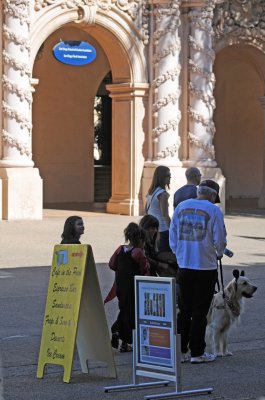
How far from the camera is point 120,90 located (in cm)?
2970

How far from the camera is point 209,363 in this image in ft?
36.0

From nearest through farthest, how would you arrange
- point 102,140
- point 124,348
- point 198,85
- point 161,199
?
point 124,348 → point 161,199 → point 198,85 → point 102,140

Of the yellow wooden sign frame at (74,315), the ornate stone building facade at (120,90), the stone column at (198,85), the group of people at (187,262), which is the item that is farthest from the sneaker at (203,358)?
the stone column at (198,85)

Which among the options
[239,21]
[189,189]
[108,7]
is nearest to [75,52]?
[108,7]

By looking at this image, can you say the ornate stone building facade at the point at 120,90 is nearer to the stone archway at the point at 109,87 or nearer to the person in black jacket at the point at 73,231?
the stone archway at the point at 109,87

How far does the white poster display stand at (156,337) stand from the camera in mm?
9297

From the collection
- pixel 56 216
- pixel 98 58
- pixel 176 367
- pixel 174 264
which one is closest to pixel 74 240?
pixel 174 264

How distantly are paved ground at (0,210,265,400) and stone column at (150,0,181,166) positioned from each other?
686 centimetres

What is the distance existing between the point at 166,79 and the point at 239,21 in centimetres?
315

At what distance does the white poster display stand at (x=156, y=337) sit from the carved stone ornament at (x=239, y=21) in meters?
21.8

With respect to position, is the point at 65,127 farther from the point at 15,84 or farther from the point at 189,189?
the point at 189,189

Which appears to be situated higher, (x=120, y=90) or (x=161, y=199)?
(x=120, y=90)

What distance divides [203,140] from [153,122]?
1.23 meters

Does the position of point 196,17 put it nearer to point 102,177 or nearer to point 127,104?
point 127,104
